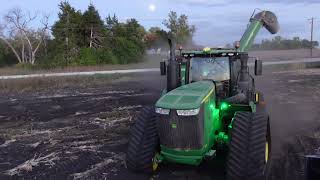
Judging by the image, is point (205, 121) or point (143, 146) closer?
point (205, 121)

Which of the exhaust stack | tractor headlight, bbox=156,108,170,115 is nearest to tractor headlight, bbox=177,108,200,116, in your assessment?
tractor headlight, bbox=156,108,170,115

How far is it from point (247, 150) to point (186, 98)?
1.26m

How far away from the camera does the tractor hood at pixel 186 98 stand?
6859 millimetres

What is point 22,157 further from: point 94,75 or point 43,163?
point 94,75

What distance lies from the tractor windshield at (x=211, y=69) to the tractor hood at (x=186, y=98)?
1154mm

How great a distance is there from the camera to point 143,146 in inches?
302

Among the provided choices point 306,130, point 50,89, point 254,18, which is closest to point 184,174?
point 306,130

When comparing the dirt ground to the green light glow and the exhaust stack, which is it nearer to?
the green light glow

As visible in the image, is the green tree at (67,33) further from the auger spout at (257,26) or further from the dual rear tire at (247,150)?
the dual rear tire at (247,150)

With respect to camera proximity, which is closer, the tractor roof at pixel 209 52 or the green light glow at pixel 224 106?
the green light glow at pixel 224 106

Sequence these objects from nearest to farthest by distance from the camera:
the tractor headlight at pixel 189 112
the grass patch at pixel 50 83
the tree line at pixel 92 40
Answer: the tractor headlight at pixel 189 112, the grass patch at pixel 50 83, the tree line at pixel 92 40

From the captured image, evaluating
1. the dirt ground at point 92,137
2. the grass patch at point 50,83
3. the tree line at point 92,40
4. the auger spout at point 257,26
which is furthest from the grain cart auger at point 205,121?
the tree line at point 92,40

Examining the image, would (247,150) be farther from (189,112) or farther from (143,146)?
(143,146)

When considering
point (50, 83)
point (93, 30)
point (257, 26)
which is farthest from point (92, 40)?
point (257, 26)
